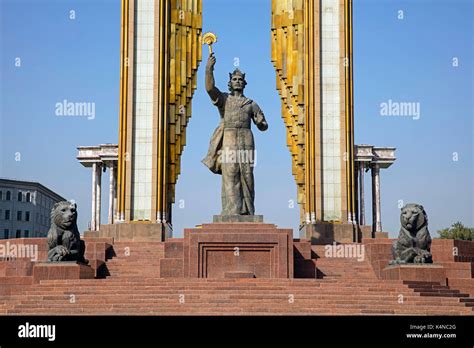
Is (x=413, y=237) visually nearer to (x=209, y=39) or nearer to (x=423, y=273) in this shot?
(x=423, y=273)

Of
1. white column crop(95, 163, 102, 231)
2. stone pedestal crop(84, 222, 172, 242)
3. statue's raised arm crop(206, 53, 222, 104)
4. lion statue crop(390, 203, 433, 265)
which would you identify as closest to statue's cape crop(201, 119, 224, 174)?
statue's raised arm crop(206, 53, 222, 104)

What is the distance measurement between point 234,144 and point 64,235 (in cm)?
495

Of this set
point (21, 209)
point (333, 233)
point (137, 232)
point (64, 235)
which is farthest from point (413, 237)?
point (21, 209)

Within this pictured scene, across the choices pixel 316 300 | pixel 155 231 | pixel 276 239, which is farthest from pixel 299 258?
pixel 155 231

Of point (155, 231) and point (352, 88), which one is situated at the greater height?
point (352, 88)

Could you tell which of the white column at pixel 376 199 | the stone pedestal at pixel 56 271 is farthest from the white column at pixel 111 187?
the stone pedestal at pixel 56 271

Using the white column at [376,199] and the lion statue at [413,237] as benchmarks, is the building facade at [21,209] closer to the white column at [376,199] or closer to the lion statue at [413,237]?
the white column at [376,199]

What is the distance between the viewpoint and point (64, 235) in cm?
1847

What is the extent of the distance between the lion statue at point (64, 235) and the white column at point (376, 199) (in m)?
24.1

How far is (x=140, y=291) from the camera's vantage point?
52.9 ft

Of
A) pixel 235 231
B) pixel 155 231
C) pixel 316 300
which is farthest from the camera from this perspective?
pixel 155 231
